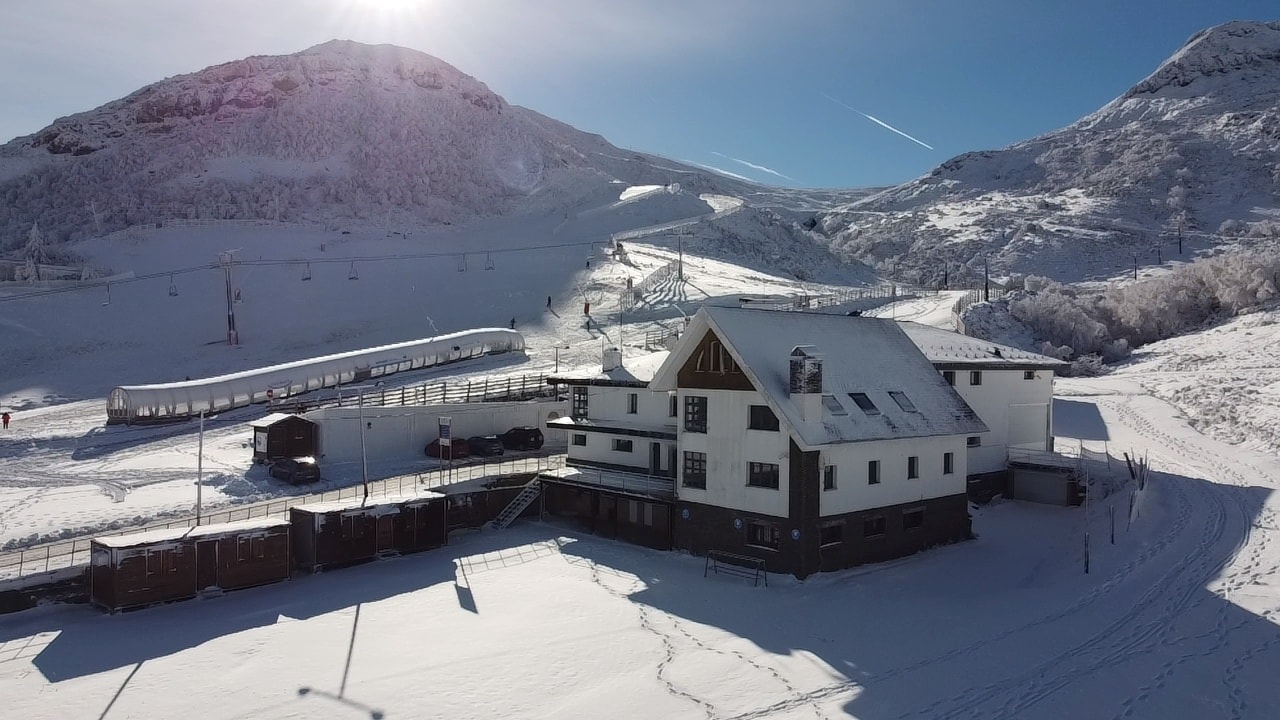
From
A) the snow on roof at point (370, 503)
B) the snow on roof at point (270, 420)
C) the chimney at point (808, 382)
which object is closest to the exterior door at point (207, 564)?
the snow on roof at point (370, 503)

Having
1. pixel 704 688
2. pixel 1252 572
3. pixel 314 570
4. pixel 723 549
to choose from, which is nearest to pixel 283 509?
pixel 314 570

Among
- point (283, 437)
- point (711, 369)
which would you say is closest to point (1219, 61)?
point (711, 369)

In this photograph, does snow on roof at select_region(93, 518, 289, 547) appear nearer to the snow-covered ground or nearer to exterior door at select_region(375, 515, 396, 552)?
the snow-covered ground

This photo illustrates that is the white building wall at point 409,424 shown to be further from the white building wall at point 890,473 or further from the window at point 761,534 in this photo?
the white building wall at point 890,473

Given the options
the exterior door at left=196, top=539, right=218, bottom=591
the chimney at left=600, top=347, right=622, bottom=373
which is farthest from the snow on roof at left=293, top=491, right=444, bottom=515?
the chimney at left=600, top=347, right=622, bottom=373

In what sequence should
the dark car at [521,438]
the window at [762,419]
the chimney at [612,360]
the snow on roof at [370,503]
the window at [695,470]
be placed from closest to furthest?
the window at [762,419]
the snow on roof at [370,503]
the window at [695,470]
the chimney at [612,360]
the dark car at [521,438]
